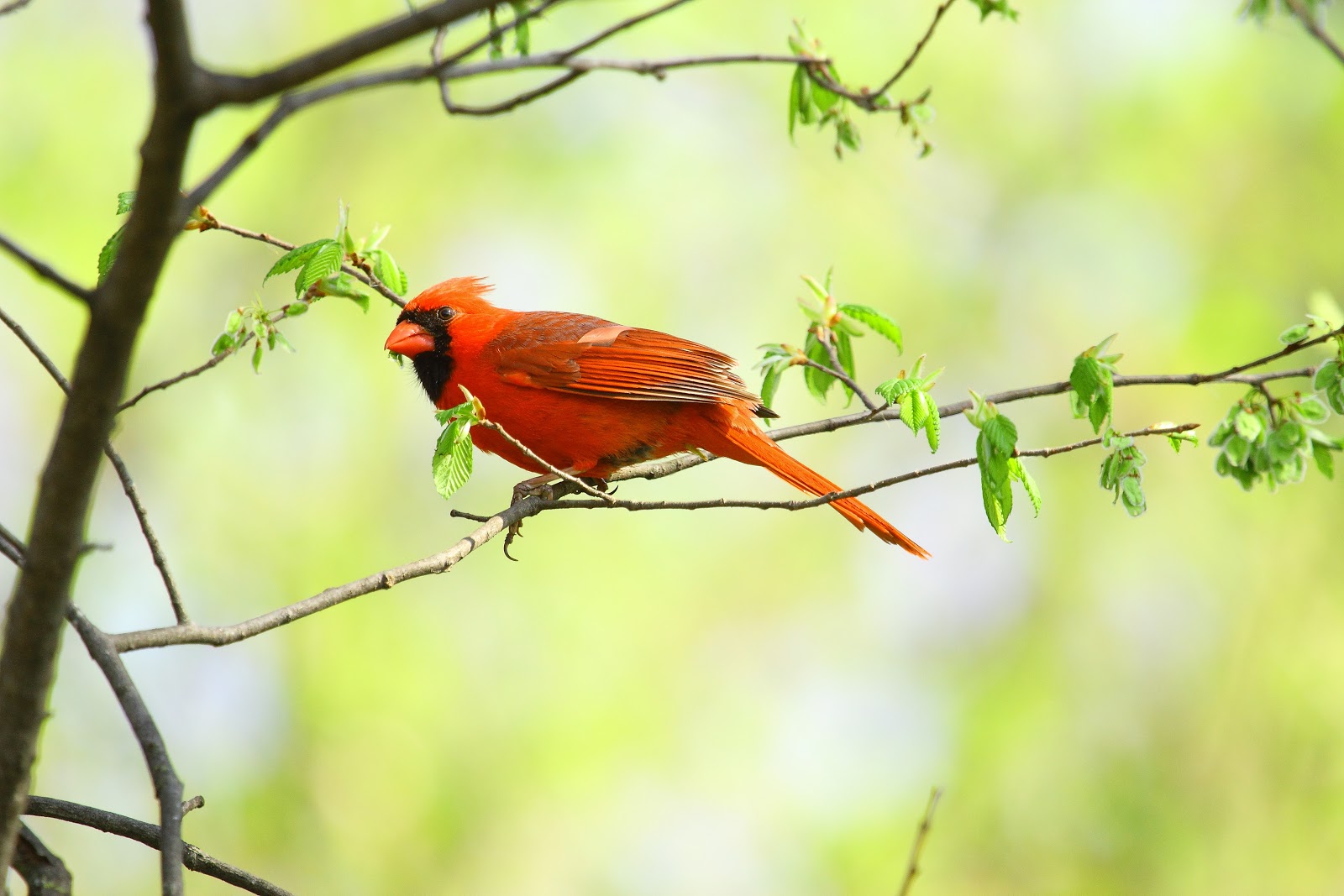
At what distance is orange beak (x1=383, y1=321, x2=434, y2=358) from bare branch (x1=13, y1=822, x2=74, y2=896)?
9.04 ft

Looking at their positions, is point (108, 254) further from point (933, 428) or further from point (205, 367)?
point (933, 428)

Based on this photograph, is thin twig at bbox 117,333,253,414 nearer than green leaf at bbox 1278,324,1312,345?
Yes

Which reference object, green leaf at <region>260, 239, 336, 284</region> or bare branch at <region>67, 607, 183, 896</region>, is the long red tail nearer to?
green leaf at <region>260, 239, 336, 284</region>

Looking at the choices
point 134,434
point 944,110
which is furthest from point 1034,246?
point 134,434

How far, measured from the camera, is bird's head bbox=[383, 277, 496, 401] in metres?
4.49

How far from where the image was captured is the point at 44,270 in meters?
1.31

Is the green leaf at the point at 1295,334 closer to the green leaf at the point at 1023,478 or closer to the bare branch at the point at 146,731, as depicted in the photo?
the green leaf at the point at 1023,478

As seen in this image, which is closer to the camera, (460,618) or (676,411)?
(676,411)

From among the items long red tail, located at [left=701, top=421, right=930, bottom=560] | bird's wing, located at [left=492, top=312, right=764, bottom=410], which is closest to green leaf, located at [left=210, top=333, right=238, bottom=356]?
long red tail, located at [left=701, top=421, right=930, bottom=560]

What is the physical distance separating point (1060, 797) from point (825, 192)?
192 inches

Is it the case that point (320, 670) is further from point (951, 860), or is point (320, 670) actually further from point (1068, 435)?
point (1068, 435)

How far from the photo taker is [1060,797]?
923cm

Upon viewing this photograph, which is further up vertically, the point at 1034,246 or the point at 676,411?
the point at 1034,246

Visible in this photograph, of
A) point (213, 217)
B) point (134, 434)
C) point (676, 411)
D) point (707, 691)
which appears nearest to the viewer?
point (213, 217)
